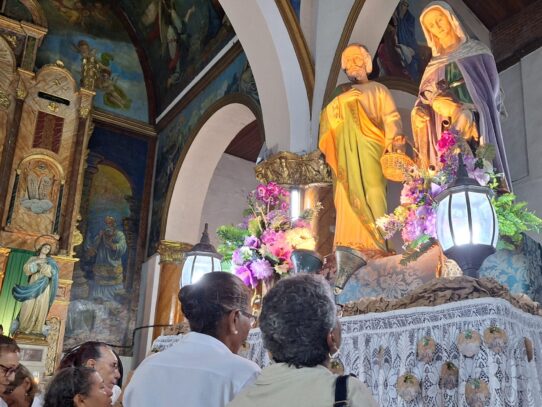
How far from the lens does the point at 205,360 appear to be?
5.68 feet

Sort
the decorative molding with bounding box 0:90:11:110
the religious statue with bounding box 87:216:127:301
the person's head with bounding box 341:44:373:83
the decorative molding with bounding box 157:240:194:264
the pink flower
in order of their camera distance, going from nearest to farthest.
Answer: the pink flower < the person's head with bounding box 341:44:373:83 < the decorative molding with bounding box 0:90:11:110 < the decorative molding with bounding box 157:240:194:264 < the religious statue with bounding box 87:216:127:301

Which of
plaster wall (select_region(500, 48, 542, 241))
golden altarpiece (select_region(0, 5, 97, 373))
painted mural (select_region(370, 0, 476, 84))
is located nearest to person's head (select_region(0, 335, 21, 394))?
plaster wall (select_region(500, 48, 542, 241))

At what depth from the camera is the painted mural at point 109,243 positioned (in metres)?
10.3

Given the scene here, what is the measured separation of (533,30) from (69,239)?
7.34 meters

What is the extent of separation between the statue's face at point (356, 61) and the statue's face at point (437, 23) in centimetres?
77

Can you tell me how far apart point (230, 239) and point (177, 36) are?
7341 millimetres

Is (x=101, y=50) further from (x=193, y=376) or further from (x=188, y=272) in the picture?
(x=193, y=376)

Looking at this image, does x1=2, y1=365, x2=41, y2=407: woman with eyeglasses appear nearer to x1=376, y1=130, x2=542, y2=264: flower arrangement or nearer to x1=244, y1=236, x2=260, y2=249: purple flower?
x1=244, y1=236, x2=260, y2=249: purple flower

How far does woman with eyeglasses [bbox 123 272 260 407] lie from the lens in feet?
5.55

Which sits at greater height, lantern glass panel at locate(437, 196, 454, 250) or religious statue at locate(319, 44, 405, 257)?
religious statue at locate(319, 44, 405, 257)

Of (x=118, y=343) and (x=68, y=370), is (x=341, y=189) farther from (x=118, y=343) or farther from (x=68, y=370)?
(x=118, y=343)

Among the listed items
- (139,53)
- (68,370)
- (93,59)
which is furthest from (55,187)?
(68,370)

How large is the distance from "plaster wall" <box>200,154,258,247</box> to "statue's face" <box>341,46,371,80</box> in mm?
7043

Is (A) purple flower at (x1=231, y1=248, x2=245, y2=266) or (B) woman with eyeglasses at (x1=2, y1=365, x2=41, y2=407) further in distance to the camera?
(A) purple flower at (x1=231, y1=248, x2=245, y2=266)
